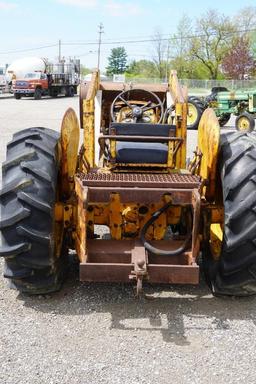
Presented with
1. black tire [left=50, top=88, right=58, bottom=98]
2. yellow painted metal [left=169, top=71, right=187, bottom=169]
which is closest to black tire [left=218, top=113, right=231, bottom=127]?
yellow painted metal [left=169, top=71, right=187, bottom=169]

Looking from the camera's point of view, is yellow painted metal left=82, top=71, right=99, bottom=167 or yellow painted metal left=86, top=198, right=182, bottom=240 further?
yellow painted metal left=82, top=71, right=99, bottom=167

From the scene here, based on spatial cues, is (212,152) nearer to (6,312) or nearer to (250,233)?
(250,233)

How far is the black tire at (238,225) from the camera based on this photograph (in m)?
4.00

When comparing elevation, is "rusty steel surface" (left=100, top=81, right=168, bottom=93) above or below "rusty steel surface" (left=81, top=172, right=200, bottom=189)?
above

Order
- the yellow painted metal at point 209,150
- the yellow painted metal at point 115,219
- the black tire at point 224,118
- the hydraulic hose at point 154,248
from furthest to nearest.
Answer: the black tire at point 224,118
the yellow painted metal at point 115,219
the yellow painted metal at point 209,150
the hydraulic hose at point 154,248

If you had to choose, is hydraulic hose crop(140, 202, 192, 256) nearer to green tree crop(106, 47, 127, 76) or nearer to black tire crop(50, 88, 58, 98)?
black tire crop(50, 88, 58, 98)

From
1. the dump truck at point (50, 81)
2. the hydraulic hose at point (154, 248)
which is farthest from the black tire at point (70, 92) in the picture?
the hydraulic hose at point (154, 248)

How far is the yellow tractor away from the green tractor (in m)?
12.9

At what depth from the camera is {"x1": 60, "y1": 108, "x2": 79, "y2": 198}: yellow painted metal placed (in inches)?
178

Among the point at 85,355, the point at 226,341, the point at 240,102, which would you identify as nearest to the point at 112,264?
the point at 85,355

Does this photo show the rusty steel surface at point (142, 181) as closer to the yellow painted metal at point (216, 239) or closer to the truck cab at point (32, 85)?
the yellow painted metal at point (216, 239)

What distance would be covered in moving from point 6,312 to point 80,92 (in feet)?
8.54

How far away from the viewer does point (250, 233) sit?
3.99 meters

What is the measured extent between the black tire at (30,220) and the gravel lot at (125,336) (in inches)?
10.6
